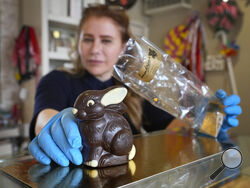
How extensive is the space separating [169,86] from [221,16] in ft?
4.48

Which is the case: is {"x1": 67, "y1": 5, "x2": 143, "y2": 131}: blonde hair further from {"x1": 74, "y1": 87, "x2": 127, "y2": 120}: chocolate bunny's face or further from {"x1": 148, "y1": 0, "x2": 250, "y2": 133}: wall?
{"x1": 148, "y1": 0, "x2": 250, "y2": 133}: wall

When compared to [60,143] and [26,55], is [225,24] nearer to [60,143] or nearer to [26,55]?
[26,55]

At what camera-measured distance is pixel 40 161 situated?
439 mm

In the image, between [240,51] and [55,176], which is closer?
[55,176]

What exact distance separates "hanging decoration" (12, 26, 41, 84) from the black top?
0.79 meters

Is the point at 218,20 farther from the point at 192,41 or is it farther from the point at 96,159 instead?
the point at 96,159

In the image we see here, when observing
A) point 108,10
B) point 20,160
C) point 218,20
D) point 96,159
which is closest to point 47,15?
point 108,10

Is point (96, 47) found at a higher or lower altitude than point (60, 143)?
higher

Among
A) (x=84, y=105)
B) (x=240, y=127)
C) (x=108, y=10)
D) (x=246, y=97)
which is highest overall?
(x=108, y=10)

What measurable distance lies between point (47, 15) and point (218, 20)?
4.17 feet

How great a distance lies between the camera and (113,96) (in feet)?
1.35

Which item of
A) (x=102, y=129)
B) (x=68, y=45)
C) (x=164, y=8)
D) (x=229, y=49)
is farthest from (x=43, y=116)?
(x=164, y=8)

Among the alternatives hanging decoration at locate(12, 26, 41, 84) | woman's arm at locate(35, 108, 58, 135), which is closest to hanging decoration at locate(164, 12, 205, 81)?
hanging decoration at locate(12, 26, 41, 84)

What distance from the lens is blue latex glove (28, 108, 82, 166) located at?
399mm
